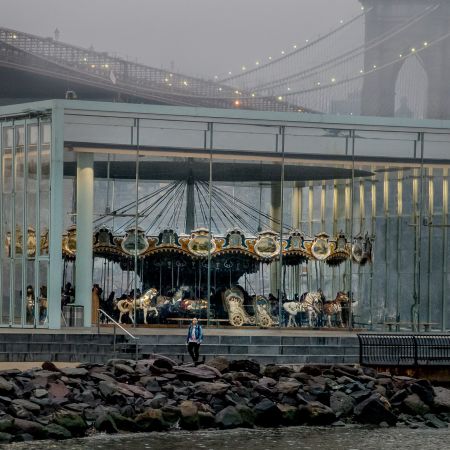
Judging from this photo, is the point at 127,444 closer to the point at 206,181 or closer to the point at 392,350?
the point at 392,350

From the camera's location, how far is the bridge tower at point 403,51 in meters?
86.1

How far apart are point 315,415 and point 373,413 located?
1.23 meters

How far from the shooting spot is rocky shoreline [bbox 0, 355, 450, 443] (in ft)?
85.9

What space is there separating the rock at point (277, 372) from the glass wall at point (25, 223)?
372 inches

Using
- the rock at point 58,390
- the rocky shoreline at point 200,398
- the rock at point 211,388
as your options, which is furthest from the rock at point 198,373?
the rock at point 58,390

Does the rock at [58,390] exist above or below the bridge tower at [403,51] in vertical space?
below

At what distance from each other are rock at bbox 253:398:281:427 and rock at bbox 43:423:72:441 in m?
4.21

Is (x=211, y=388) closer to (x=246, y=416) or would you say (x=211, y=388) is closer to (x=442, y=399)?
(x=246, y=416)

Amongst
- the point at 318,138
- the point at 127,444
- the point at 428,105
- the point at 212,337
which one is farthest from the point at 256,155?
the point at 428,105

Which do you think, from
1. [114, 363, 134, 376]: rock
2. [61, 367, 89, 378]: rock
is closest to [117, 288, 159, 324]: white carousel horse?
[114, 363, 134, 376]: rock

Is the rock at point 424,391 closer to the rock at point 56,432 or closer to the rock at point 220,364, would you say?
the rock at point 220,364

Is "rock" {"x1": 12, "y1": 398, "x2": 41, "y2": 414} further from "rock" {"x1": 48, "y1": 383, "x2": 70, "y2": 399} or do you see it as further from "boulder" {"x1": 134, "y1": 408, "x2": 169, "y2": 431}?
"boulder" {"x1": 134, "y1": 408, "x2": 169, "y2": 431}

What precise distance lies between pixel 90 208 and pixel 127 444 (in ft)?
56.1

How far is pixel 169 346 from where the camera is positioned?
3453cm
